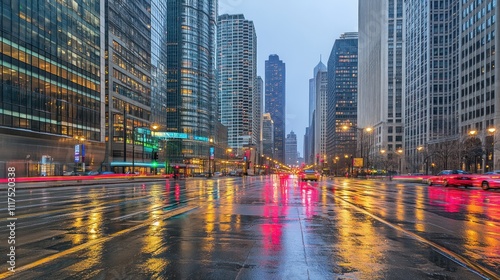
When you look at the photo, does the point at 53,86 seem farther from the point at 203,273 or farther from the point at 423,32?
the point at 423,32

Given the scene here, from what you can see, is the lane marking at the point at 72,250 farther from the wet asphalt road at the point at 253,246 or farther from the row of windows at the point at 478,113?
the row of windows at the point at 478,113

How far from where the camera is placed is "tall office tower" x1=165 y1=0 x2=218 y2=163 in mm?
144875

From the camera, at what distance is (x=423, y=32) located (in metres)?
126

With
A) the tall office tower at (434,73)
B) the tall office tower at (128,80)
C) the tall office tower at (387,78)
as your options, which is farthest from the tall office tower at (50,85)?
the tall office tower at (387,78)

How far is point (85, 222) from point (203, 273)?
6.74m

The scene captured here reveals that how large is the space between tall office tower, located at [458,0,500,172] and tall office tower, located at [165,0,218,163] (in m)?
92.9

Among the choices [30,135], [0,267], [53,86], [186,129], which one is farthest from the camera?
[186,129]

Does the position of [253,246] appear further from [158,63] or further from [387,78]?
[387,78]

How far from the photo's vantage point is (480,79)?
8969 centimetres

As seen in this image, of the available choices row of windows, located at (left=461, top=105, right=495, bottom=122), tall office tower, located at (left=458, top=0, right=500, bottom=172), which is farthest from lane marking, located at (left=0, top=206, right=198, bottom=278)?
row of windows, located at (left=461, top=105, right=495, bottom=122)

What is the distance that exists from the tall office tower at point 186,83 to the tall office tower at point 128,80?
43733 millimetres

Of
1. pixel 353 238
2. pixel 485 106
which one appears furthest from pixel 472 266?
pixel 485 106

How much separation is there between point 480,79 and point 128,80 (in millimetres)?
85907

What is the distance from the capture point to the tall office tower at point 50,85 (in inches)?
1956
